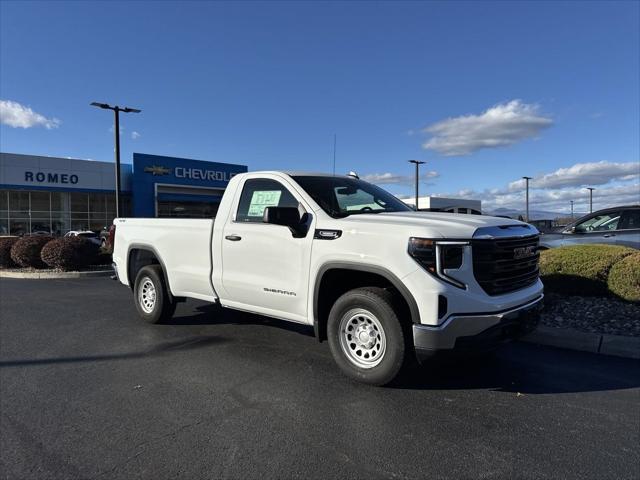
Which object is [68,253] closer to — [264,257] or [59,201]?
[264,257]

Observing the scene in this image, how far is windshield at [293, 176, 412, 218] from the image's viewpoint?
16.4ft

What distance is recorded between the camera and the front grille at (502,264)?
3.95 meters

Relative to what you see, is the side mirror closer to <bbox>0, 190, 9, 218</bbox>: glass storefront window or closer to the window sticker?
the window sticker

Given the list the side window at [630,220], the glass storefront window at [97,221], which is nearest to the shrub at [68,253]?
the side window at [630,220]

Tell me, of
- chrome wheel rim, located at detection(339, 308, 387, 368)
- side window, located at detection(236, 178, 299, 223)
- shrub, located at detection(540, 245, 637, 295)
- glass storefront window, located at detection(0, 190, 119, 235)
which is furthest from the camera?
glass storefront window, located at detection(0, 190, 119, 235)

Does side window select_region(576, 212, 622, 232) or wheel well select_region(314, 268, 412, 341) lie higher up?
side window select_region(576, 212, 622, 232)

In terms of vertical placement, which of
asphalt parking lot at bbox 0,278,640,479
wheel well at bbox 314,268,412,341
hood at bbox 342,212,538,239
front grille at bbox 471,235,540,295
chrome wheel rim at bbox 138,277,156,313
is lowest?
asphalt parking lot at bbox 0,278,640,479

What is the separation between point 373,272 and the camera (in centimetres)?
414

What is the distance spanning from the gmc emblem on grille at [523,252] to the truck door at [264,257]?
1876 millimetres

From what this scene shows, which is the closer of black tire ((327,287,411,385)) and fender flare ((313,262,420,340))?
fender flare ((313,262,420,340))

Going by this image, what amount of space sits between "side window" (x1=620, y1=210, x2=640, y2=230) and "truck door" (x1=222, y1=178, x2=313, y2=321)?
29.7 ft

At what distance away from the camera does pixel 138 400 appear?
13.5ft

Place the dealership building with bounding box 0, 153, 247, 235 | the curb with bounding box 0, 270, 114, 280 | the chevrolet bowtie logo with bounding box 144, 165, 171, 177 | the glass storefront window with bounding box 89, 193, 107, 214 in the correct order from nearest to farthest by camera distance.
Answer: the curb with bounding box 0, 270, 114, 280 → the dealership building with bounding box 0, 153, 247, 235 → the chevrolet bowtie logo with bounding box 144, 165, 171, 177 → the glass storefront window with bounding box 89, 193, 107, 214

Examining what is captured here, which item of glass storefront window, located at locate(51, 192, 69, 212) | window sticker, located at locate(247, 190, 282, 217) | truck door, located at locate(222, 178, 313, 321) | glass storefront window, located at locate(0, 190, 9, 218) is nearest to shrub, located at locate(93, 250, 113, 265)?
truck door, located at locate(222, 178, 313, 321)
